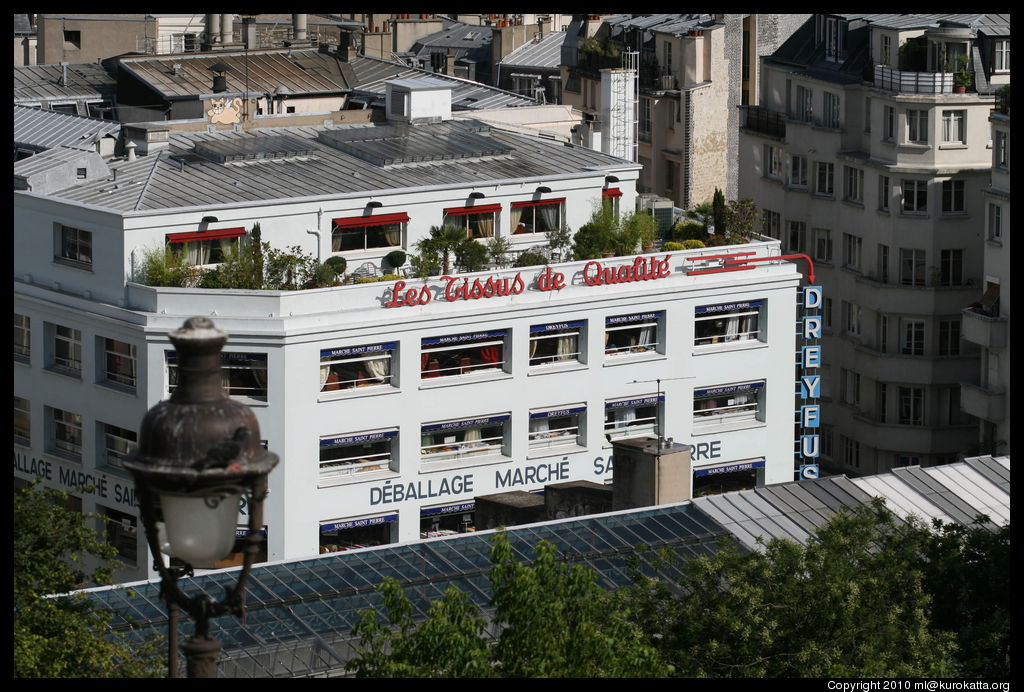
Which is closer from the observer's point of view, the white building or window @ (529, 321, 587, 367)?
the white building

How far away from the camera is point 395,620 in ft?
148

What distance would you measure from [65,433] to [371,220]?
16458 millimetres

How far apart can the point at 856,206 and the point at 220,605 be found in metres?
113

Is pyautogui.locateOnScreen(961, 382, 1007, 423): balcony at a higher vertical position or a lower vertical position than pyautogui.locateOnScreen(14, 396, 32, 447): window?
lower

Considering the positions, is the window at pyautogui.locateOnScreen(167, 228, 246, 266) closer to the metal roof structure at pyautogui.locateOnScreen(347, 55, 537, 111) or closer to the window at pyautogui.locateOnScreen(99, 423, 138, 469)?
the window at pyautogui.locateOnScreen(99, 423, 138, 469)

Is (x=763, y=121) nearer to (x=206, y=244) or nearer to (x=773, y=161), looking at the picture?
(x=773, y=161)

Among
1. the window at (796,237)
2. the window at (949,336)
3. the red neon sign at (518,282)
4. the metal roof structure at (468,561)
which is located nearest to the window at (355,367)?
the red neon sign at (518,282)

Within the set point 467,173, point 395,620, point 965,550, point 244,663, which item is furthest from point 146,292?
point 395,620

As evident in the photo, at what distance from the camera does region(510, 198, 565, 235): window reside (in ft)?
373

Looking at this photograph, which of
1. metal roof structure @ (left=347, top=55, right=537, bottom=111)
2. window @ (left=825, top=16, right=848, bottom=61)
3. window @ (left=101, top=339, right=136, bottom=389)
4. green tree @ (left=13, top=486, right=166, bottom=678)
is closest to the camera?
green tree @ (left=13, top=486, right=166, bottom=678)

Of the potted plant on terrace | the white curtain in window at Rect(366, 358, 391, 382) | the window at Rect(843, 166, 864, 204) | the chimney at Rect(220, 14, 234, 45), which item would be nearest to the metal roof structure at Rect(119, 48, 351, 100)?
the chimney at Rect(220, 14, 234, 45)

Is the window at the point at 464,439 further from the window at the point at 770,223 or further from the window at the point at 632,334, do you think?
the window at the point at 770,223

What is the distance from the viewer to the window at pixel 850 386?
132 m

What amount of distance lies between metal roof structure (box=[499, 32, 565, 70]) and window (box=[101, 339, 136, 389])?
256ft
